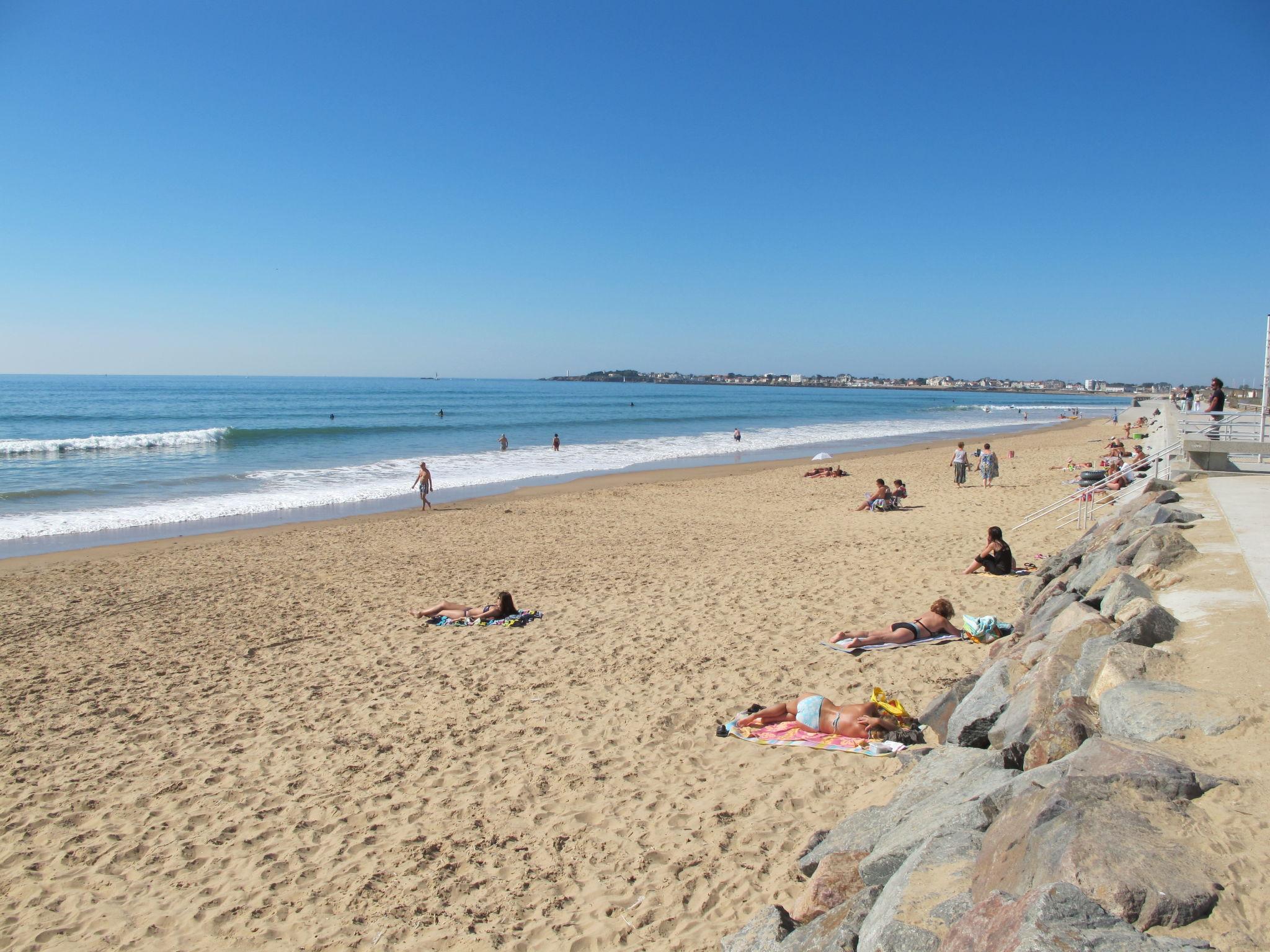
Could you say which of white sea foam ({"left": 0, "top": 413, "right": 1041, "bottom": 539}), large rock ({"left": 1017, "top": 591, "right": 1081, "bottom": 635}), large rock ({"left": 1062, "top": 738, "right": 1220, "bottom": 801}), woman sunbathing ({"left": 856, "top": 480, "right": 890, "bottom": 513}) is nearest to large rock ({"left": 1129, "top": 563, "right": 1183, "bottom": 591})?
large rock ({"left": 1017, "top": 591, "right": 1081, "bottom": 635})

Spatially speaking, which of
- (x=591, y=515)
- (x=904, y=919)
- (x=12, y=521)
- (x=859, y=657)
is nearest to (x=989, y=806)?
(x=904, y=919)

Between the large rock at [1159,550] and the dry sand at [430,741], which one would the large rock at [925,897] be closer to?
the dry sand at [430,741]

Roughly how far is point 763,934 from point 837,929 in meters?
0.56

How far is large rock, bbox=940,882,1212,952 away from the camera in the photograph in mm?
1935

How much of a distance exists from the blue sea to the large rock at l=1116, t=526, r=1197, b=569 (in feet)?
56.4

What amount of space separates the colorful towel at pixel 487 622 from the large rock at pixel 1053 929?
7.37 metres

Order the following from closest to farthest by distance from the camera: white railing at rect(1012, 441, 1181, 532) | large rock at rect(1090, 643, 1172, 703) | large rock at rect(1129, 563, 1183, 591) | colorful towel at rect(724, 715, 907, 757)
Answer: large rock at rect(1090, 643, 1172, 703) < colorful towel at rect(724, 715, 907, 757) < large rock at rect(1129, 563, 1183, 591) < white railing at rect(1012, 441, 1181, 532)

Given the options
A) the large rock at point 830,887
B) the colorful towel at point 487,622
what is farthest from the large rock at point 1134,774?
the colorful towel at point 487,622

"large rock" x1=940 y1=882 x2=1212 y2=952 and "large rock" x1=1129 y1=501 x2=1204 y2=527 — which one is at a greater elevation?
"large rock" x1=1129 y1=501 x2=1204 y2=527

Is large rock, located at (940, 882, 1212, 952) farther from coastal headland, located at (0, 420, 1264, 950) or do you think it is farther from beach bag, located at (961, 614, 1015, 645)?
beach bag, located at (961, 614, 1015, 645)

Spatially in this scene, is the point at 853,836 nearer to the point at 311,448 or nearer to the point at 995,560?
the point at 995,560

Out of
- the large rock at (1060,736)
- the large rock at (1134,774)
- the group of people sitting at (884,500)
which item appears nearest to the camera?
the large rock at (1134,774)

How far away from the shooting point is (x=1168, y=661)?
4012 mm

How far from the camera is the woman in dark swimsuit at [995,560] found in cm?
1023
